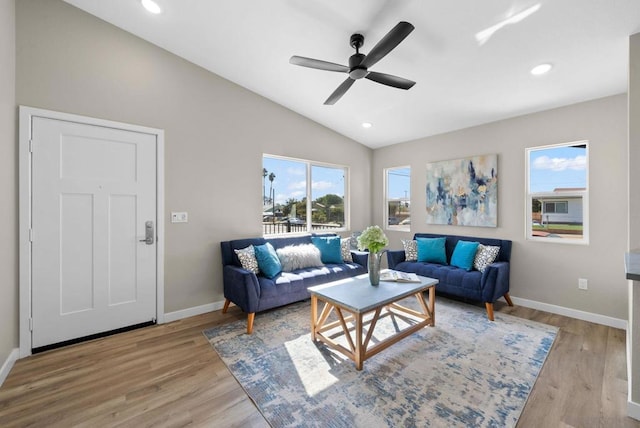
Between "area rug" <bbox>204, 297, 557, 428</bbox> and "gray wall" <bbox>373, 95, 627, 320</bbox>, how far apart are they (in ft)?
2.34

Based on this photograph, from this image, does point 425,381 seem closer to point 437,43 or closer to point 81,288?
point 437,43

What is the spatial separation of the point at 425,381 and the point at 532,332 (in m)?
1.60

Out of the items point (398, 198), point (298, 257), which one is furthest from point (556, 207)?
point (298, 257)

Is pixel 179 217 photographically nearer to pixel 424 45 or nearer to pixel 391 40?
pixel 391 40

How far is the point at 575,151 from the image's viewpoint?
127 inches

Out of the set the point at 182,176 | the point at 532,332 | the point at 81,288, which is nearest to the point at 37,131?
the point at 182,176

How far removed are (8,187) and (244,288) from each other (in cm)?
209

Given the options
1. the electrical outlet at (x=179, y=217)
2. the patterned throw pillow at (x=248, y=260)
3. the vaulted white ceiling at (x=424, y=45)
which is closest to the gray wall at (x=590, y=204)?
the vaulted white ceiling at (x=424, y=45)

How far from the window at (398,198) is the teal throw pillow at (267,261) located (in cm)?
263

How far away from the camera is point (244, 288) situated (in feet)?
9.36

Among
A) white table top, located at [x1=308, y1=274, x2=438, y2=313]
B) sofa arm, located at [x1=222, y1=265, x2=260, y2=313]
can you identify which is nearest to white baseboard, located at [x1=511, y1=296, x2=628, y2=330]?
white table top, located at [x1=308, y1=274, x2=438, y2=313]

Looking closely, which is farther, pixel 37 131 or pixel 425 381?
pixel 37 131

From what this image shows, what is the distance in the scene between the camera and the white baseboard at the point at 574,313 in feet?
9.61

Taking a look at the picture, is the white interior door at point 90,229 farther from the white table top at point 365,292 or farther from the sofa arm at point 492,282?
the sofa arm at point 492,282
